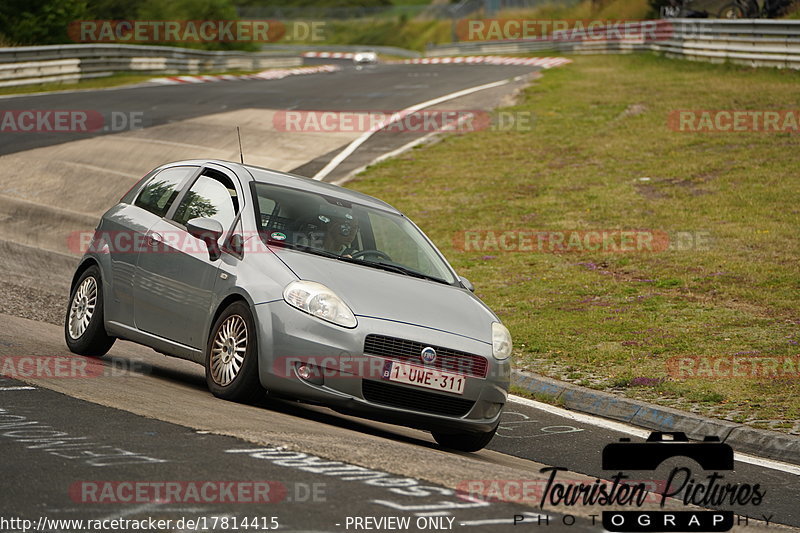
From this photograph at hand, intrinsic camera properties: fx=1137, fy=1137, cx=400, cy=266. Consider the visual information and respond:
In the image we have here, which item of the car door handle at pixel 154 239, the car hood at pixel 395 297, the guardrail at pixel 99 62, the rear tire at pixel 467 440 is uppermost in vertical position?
the guardrail at pixel 99 62

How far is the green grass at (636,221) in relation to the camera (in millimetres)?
11336

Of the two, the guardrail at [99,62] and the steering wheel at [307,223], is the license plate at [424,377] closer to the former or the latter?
the steering wheel at [307,223]

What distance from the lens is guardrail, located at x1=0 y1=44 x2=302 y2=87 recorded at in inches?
1284

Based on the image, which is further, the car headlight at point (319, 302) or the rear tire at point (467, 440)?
the rear tire at point (467, 440)

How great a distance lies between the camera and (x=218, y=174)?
9.12 meters

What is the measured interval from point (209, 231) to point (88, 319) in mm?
1993

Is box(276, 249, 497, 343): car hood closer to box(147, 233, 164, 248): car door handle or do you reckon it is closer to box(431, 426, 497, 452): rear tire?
box(431, 426, 497, 452): rear tire

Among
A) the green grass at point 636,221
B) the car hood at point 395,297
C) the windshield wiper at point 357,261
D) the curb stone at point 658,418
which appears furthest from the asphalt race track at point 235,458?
the green grass at point 636,221

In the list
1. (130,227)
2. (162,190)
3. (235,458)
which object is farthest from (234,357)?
(162,190)

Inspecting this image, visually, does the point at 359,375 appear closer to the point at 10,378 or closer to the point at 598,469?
the point at 598,469

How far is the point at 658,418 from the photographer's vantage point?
9.46 meters

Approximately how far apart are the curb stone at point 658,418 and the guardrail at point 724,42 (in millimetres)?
21830

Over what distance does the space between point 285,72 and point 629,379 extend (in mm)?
38505

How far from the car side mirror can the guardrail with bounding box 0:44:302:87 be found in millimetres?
25712
